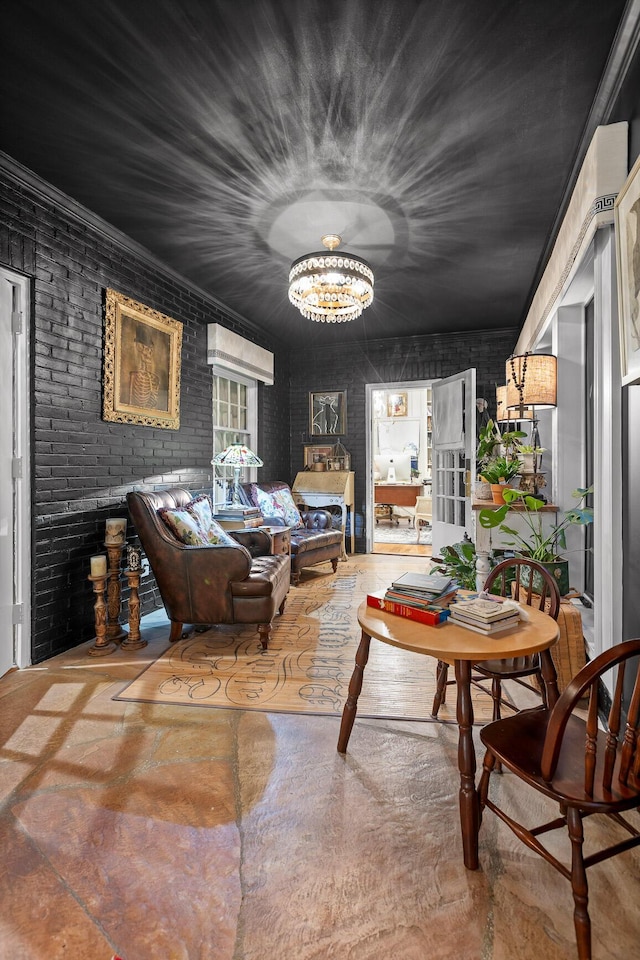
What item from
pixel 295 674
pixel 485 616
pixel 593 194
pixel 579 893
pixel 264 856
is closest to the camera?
pixel 579 893

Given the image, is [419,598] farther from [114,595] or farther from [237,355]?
[237,355]

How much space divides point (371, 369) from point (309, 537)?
106 inches

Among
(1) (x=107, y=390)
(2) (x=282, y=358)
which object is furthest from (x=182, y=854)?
(2) (x=282, y=358)

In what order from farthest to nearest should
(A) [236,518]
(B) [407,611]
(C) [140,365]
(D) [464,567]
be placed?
(A) [236,518] → (C) [140,365] → (D) [464,567] → (B) [407,611]

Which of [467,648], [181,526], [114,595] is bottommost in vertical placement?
[114,595]

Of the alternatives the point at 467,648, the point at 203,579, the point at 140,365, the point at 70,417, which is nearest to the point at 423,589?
the point at 467,648

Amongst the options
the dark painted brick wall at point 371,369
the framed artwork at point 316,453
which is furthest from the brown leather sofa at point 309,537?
the dark painted brick wall at point 371,369

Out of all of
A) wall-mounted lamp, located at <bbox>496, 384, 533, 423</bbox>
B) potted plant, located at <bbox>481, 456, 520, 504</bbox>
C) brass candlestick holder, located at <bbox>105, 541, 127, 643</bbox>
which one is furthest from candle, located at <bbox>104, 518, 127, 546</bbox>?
wall-mounted lamp, located at <bbox>496, 384, 533, 423</bbox>

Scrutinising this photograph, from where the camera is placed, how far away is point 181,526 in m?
3.33

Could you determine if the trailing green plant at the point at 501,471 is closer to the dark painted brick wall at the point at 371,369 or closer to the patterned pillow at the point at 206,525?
the patterned pillow at the point at 206,525

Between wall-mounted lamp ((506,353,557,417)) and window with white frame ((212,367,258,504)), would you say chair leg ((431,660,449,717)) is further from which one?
window with white frame ((212,367,258,504))

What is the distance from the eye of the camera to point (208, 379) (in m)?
4.84

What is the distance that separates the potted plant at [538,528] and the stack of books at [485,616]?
0.90m

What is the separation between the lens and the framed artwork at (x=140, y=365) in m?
3.50
